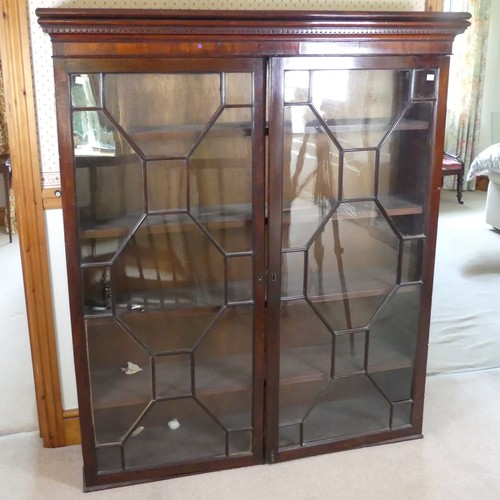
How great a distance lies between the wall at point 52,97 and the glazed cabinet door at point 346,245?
0.41m

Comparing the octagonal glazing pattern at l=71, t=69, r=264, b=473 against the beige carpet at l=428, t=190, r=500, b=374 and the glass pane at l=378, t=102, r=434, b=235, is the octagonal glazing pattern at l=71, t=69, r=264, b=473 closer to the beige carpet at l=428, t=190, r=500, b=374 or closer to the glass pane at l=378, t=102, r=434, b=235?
the glass pane at l=378, t=102, r=434, b=235

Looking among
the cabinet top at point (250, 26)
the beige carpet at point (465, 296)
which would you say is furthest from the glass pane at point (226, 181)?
the beige carpet at point (465, 296)

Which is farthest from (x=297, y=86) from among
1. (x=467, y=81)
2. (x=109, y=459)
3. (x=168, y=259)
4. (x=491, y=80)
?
(x=491, y=80)

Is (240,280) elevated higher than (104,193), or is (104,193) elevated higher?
(104,193)

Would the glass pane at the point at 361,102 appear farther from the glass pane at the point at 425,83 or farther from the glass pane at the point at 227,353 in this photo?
the glass pane at the point at 227,353

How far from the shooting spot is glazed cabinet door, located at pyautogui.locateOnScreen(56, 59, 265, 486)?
6.03ft

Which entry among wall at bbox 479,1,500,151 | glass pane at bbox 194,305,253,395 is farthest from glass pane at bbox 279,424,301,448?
wall at bbox 479,1,500,151

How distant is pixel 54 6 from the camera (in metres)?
2.01

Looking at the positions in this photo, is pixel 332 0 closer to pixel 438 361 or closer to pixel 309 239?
pixel 309 239

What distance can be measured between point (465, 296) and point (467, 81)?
3.25m

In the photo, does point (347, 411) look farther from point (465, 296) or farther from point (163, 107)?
point (465, 296)

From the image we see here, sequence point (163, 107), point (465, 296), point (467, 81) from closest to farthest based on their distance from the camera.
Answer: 1. point (163, 107)
2. point (465, 296)
3. point (467, 81)

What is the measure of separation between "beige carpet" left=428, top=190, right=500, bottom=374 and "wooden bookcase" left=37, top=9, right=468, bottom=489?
810 millimetres

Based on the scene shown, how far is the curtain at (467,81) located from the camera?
6086mm
